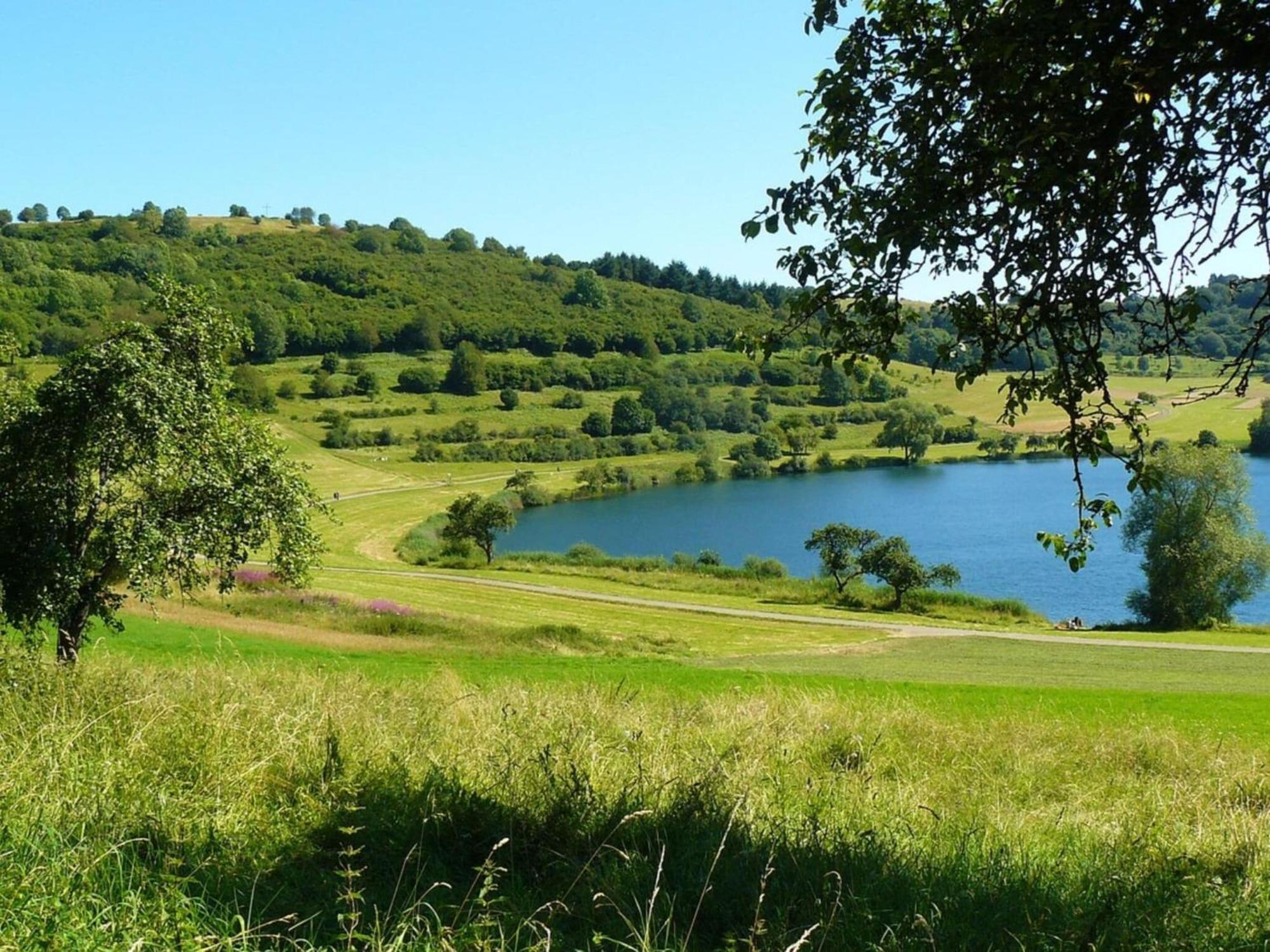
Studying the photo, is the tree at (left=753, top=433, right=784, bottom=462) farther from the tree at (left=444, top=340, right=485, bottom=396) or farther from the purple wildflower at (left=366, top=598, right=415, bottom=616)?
the purple wildflower at (left=366, top=598, right=415, bottom=616)

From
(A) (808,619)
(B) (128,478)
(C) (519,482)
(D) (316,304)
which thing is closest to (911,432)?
(C) (519,482)

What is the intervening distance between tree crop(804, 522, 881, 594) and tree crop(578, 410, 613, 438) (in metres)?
74.9

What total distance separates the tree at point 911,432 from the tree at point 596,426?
1389 inches

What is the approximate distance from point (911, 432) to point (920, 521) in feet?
135

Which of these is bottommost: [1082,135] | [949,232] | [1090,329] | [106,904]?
[106,904]

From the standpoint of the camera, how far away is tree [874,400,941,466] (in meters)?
121

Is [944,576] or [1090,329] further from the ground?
[1090,329]

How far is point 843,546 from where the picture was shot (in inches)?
2276

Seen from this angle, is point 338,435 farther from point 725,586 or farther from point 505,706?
point 505,706

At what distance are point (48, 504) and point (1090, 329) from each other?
12.3 meters

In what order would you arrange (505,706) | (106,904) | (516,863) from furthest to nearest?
(505,706)
(516,863)
(106,904)

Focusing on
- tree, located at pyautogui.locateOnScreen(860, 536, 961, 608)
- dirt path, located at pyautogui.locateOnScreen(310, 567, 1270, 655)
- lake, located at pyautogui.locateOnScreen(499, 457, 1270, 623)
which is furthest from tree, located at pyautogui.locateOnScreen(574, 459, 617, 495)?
tree, located at pyautogui.locateOnScreen(860, 536, 961, 608)

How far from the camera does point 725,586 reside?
193 ft

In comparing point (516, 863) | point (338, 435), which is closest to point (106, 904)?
point (516, 863)
